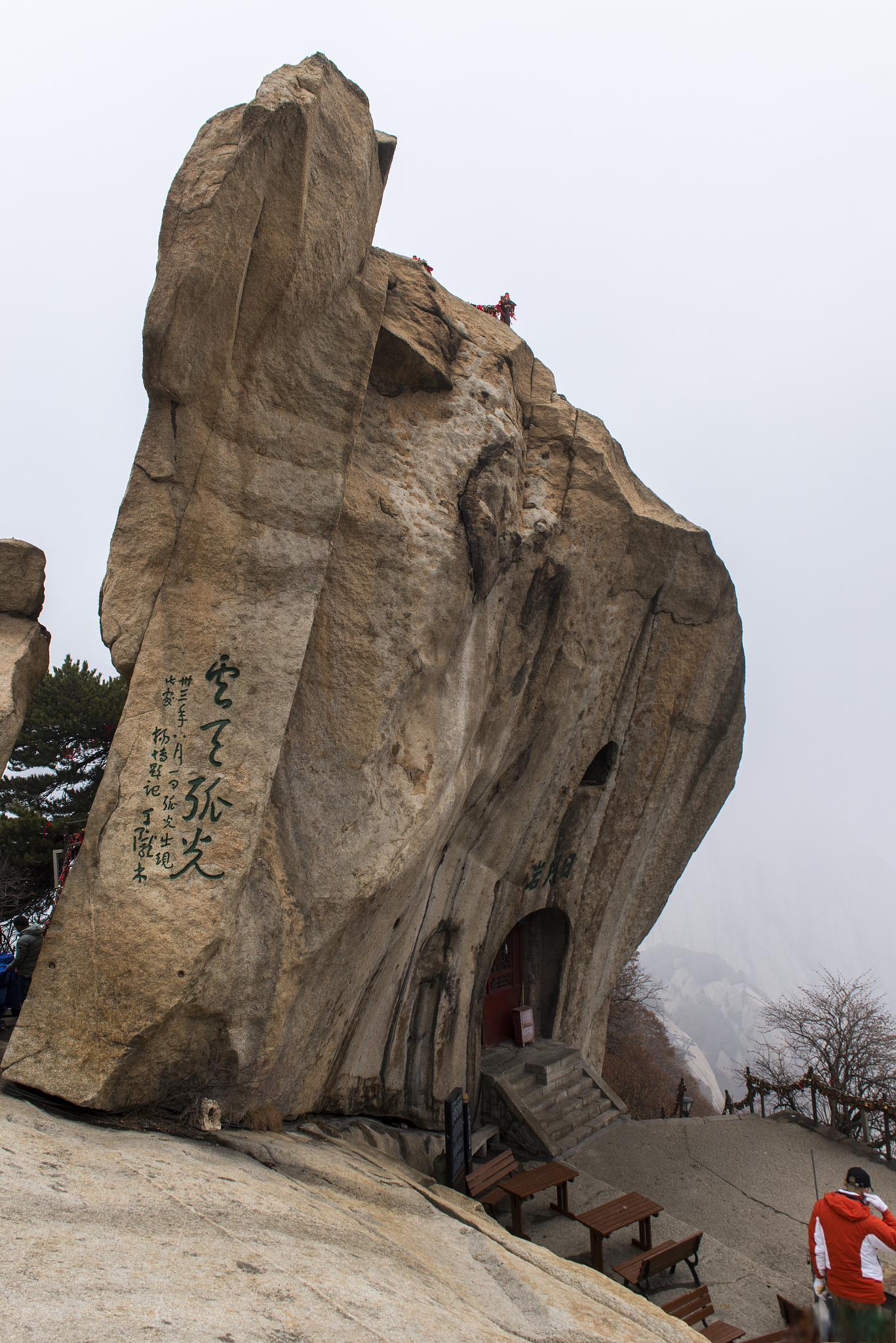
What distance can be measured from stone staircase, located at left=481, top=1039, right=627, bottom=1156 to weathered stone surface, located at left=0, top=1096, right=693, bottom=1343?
477cm

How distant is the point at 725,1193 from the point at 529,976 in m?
3.75

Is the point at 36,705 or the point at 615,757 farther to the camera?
the point at 36,705

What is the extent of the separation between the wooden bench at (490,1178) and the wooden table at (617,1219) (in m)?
0.86

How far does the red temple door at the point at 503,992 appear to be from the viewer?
12.2 meters

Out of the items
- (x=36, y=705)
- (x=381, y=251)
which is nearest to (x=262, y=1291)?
(x=381, y=251)

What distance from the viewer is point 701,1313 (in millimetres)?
6742

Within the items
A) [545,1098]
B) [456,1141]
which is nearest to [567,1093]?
[545,1098]

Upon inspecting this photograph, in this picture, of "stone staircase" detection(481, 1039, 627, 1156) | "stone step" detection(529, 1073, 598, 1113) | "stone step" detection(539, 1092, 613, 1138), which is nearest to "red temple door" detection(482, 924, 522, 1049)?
"stone staircase" detection(481, 1039, 627, 1156)

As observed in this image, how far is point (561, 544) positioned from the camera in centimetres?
960

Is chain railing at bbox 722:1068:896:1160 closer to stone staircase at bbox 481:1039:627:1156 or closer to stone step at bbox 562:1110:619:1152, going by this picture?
stone step at bbox 562:1110:619:1152

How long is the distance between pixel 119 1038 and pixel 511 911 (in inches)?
263

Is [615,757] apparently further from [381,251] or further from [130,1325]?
[130,1325]

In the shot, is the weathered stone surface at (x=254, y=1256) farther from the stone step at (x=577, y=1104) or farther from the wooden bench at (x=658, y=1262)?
the stone step at (x=577, y=1104)

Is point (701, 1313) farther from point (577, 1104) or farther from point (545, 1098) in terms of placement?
point (577, 1104)
